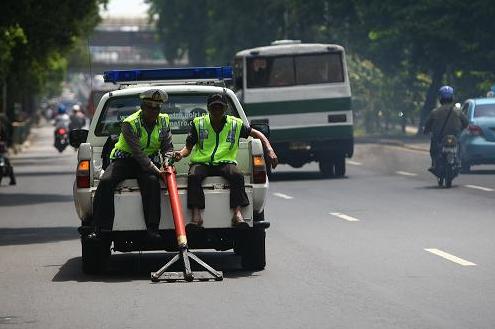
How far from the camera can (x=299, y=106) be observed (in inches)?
1163

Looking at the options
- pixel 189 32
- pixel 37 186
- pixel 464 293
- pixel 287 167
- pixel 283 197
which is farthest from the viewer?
pixel 189 32

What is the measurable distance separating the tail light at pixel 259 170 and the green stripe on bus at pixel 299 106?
16.7 metres

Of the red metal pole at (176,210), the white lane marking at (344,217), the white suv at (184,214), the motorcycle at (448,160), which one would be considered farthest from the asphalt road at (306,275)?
the motorcycle at (448,160)

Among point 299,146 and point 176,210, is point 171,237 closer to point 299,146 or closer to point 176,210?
point 176,210

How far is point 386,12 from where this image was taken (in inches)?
2242

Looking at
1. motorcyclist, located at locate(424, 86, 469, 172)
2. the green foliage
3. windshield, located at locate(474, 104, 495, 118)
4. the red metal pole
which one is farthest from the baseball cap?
the green foliage

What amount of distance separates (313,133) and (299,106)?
611 millimetres

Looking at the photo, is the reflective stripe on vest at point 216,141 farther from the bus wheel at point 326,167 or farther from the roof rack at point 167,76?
the bus wheel at point 326,167

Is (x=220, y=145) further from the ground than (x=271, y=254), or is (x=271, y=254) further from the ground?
(x=220, y=145)

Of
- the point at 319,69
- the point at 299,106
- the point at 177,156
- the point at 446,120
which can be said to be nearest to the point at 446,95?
the point at 446,120

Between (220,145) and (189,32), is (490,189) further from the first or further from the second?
(189,32)

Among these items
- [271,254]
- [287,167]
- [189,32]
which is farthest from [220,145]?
[189,32]

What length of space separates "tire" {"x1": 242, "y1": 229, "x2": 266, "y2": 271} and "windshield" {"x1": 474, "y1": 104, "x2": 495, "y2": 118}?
1782cm

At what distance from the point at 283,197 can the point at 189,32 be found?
7673 centimetres
